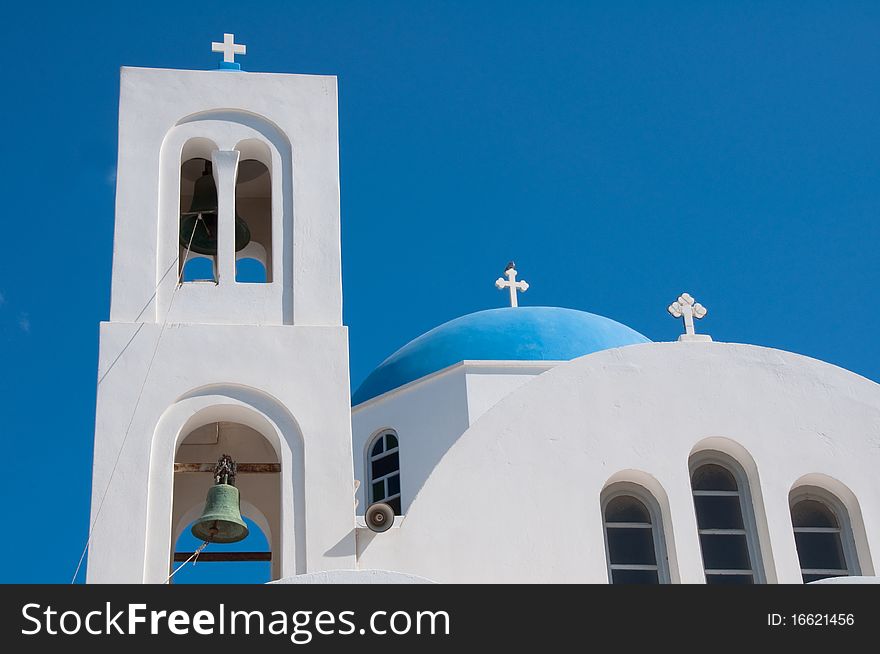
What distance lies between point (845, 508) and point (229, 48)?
6324mm

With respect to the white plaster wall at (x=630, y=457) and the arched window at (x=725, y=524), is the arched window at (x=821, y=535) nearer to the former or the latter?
the white plaster wall at (x=630, y=457)

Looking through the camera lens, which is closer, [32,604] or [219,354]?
[32,604]

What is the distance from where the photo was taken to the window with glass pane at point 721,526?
36.9 feet

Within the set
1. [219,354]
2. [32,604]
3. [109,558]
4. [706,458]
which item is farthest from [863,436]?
[32,604]

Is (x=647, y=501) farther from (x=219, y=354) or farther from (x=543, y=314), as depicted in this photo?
(x=543, y=314)

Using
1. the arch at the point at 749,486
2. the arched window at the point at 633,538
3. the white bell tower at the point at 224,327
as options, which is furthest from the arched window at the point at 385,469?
the arch at the point at 749,486

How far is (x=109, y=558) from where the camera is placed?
1032cm

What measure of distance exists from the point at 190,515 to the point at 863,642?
5686 mm

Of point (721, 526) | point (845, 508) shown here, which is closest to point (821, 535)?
point (845, 508)

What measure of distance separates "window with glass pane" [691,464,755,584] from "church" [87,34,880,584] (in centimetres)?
2

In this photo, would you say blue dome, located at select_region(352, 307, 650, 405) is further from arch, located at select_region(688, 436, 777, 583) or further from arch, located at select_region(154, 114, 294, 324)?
arch, located at select_region(688, 436, 777, 583)

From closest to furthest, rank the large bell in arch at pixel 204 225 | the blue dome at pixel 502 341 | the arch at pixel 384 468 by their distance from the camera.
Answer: the large bell in arch at pixel 204 225, the arch at pixel 384 468, the blue dome at pixel 502 341

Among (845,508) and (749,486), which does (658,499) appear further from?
(845,508)

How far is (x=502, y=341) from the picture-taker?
15.5m
